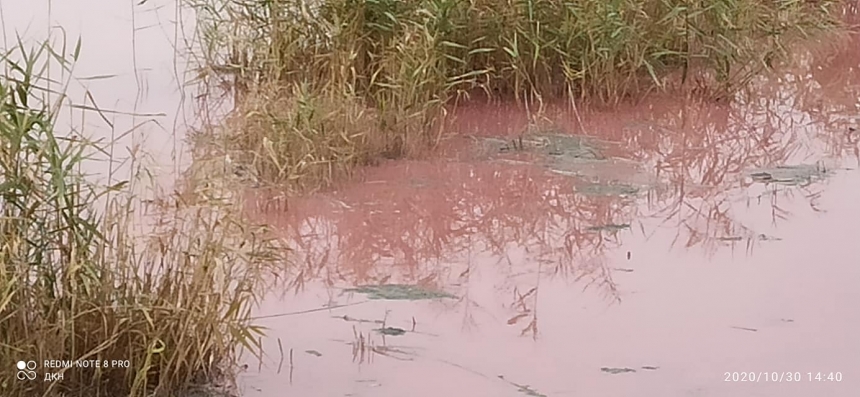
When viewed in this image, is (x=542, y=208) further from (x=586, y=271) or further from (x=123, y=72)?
(x=123, y=72)

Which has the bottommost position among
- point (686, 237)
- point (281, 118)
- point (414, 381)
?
point (414, 381)

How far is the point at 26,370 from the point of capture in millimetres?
2010

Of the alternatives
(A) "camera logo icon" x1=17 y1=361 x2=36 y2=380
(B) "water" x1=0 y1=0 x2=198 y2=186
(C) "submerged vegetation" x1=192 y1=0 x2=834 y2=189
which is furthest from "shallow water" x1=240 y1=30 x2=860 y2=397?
(B) "water" x1=0 y1=0 x2=198 y2=186

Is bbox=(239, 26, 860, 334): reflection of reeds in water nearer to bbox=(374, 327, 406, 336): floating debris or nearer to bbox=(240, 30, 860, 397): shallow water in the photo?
bbox=(240, 30, 860, 397): shallow water

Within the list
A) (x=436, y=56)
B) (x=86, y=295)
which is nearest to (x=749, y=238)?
(x=436, y=56)

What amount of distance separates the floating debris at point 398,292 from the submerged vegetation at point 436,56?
80cm

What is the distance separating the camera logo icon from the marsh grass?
0.03 feet

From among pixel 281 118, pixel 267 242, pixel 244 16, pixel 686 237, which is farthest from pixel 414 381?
pixel 244 16

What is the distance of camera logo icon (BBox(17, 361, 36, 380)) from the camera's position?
2.00 m

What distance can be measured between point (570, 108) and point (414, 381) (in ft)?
6.52

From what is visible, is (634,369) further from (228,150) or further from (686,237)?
(228,150)

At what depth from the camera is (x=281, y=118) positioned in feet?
11.3

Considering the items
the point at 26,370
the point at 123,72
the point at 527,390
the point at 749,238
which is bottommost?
the point at 527,390

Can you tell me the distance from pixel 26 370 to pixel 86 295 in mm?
181
